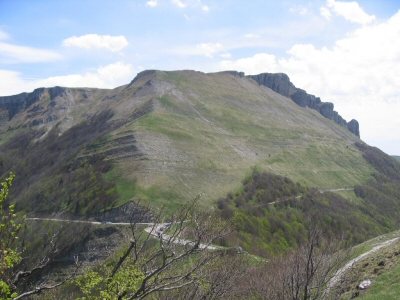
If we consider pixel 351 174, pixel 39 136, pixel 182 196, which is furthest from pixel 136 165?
pixel 39 136

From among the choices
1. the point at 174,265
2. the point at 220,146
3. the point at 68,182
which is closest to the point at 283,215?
the point at 220,146

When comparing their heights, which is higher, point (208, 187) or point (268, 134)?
point (268, 134)

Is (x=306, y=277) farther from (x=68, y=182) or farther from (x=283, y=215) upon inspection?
(x=68, y=182)

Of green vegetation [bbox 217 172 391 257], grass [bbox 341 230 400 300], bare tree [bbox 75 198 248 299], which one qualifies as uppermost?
bare tree [bbox 75 198 248 299]

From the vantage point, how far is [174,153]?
8944 centimetres

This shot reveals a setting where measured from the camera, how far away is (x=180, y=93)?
155 metres

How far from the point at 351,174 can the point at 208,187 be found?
9348 cm

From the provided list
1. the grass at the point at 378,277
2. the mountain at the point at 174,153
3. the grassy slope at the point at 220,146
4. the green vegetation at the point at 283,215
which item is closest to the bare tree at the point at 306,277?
the grass at the point at 378,277

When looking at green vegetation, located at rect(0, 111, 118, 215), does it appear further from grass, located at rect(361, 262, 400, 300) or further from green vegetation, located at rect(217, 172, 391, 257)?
grass, located at rect(361, 262, 400, 300)

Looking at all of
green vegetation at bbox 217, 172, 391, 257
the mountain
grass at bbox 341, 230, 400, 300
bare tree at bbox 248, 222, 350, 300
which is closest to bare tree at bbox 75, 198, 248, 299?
bare tree at bbox 248, 222, 350, 300

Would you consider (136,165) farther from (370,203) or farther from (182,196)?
(370,203)

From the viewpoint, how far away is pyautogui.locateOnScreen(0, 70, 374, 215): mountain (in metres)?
75.4

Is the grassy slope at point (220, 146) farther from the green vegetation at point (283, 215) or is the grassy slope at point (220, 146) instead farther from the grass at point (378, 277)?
the grass at point (378, 277)

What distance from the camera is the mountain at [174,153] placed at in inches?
2968
